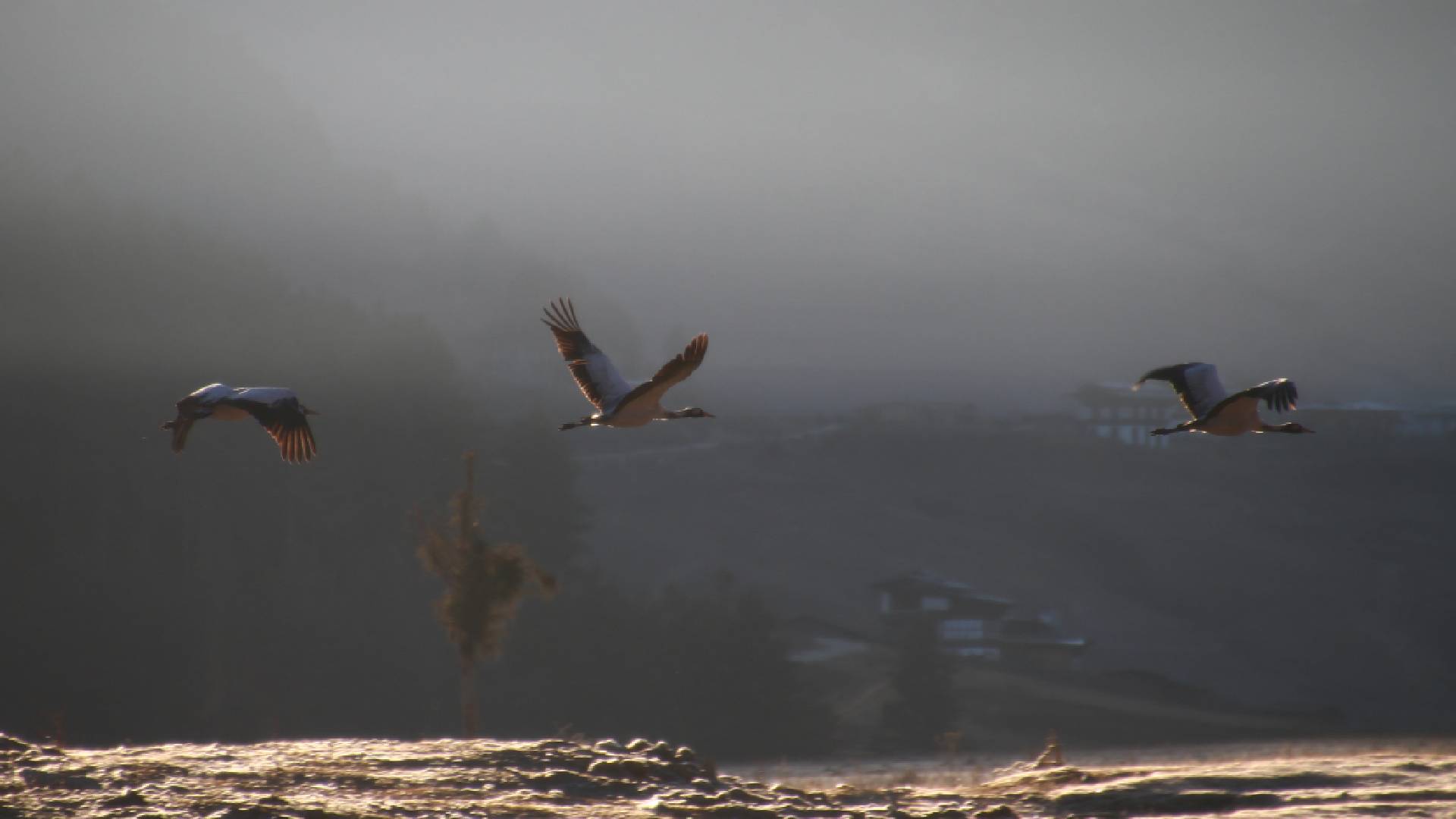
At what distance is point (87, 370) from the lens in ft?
162

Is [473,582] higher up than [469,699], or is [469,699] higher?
[473,582]

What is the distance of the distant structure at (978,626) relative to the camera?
5866 cm

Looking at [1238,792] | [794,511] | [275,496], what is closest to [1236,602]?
[794,511]

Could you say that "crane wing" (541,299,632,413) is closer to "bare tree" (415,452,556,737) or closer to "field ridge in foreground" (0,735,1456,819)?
"field ridge in foreground" (0,735,1456,819)

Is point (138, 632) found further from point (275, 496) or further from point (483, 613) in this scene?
point (483, 613)

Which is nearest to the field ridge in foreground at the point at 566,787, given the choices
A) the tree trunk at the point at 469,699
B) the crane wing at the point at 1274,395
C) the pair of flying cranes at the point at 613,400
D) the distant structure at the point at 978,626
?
the pair of flying cranes at the point at 613,400

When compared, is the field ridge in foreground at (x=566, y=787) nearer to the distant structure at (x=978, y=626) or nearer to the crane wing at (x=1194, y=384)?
the crane wing at (x=1194, y=384)

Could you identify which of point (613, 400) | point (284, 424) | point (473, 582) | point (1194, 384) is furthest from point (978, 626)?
point (284, 424)

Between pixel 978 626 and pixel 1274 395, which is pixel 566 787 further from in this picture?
pixel 978 626

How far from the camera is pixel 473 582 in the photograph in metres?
21.5

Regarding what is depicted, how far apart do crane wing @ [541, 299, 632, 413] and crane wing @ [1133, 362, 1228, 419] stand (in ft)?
18.1

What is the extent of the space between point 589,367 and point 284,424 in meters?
3.25

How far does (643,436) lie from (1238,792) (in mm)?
77308

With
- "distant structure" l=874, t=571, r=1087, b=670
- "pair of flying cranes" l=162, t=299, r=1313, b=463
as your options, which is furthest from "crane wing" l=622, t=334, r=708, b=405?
"distant structure" l=874, t=571, r=1087, b=670
